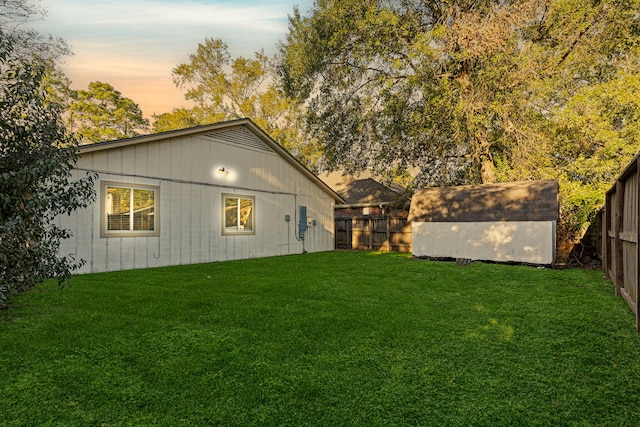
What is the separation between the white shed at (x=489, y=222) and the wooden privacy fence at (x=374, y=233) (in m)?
3.40

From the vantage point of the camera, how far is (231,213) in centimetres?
1222

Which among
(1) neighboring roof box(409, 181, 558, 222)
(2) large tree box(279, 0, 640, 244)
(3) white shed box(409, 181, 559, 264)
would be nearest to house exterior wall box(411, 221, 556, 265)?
(3) white shed box(409, 181, 559, 264)

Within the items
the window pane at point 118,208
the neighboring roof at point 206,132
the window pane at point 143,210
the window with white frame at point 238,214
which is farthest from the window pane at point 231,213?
the window pane at point 118,208

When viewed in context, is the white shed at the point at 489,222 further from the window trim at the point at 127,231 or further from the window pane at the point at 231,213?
the window trim at the point at 127,231

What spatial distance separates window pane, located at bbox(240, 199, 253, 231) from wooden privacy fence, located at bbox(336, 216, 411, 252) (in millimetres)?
5815

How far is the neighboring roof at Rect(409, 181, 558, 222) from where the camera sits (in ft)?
32.8

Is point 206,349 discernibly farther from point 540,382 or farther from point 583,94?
point 583,94

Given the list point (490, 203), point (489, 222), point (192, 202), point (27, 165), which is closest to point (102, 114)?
point (192, 202)

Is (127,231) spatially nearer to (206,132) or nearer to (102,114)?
(206,132)

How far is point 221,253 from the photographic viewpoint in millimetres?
11766

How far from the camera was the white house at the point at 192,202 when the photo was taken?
29.5 feet

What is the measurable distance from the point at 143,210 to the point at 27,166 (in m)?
6.73

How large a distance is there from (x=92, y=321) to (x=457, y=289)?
5482 mm

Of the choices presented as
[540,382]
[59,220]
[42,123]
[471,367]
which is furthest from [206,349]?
[59,220]
